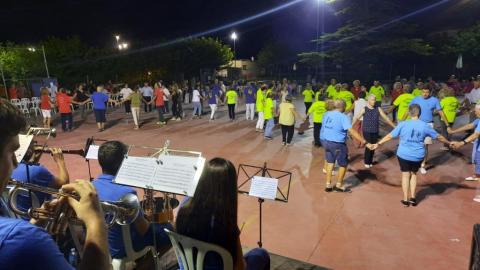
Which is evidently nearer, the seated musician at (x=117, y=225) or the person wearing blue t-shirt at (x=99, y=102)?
the seated musician at (x=117, y=225)

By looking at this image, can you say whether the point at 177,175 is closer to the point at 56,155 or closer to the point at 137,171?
the point at 137,171

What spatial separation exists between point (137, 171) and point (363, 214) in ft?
13.6

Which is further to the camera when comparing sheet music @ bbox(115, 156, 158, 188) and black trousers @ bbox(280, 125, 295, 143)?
black trousers @ bbox(280, 125, 295, 143)

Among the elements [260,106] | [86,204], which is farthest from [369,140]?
[86,204]

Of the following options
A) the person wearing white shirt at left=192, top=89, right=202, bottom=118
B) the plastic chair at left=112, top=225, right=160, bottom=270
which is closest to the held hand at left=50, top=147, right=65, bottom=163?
the plastic chair at left=112, top=225, right=160, bottom=270

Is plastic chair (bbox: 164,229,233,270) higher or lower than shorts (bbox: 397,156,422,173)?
higher

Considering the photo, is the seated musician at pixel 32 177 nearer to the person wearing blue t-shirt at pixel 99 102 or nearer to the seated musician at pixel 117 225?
the seated musician at pixel 117 225

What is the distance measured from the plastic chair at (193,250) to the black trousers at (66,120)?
42.2 feet

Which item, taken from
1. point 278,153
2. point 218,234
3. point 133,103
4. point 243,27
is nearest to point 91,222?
point 218,234

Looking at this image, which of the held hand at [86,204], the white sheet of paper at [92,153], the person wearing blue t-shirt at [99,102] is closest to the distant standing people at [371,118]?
the white sheet of paper at [92,153]

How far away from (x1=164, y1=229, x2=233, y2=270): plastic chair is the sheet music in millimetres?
673

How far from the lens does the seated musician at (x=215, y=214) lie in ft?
8.59

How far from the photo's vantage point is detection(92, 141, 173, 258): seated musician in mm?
3260

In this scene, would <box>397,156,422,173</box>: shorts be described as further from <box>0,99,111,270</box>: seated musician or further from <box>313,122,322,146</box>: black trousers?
<box>0,99,111,270</box>: seated musician
